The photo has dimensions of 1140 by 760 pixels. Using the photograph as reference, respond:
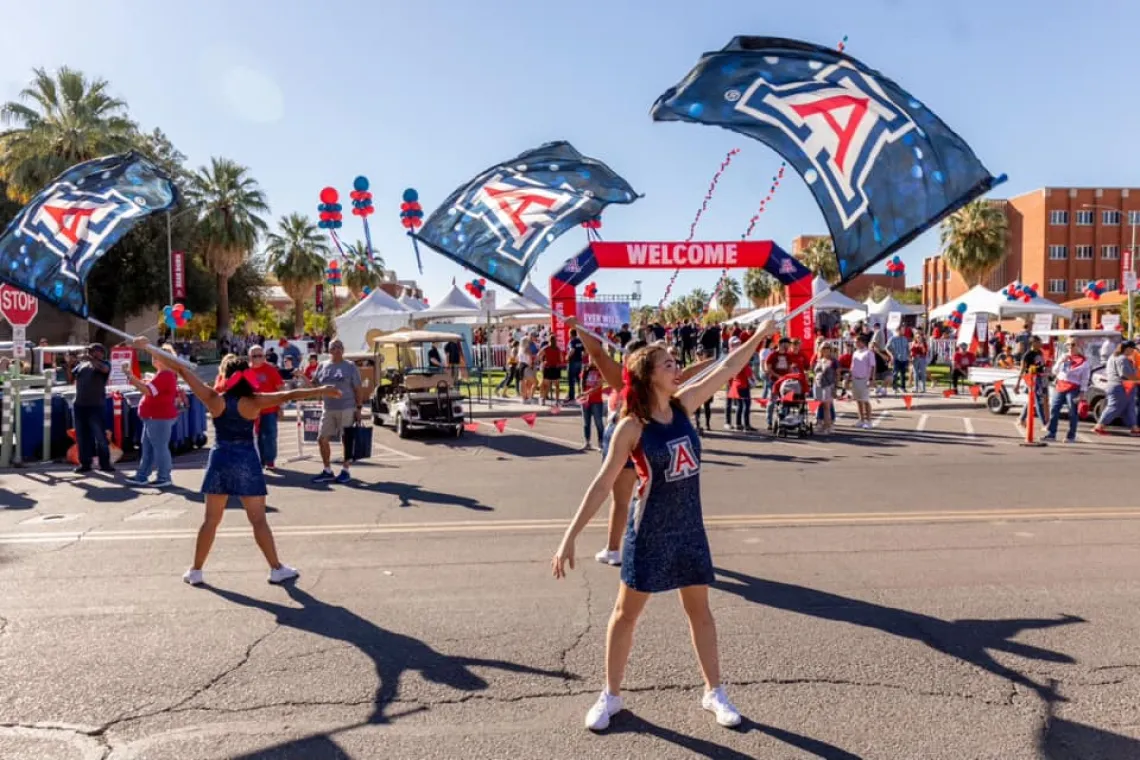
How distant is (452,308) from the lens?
2861 centimetres

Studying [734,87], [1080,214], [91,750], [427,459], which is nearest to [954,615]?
[734,87]

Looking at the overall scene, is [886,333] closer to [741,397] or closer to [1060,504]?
[741,397]

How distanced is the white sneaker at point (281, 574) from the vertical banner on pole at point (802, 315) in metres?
16.3

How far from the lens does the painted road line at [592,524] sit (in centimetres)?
770

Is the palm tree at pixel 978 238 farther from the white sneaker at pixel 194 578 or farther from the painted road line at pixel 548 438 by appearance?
the white sneaker at pixel 194 578

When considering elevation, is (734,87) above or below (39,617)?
above

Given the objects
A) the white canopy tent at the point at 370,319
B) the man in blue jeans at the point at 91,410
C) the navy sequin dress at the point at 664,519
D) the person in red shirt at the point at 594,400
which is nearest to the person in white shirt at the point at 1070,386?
the person in red shirt at the point at 594,400

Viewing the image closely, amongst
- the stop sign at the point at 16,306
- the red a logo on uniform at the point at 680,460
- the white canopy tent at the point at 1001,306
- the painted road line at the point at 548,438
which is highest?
the white canopy tent at the point at 1001,306

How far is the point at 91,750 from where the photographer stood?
145 inches

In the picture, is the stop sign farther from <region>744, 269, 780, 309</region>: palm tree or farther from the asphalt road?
<region>744, 269, 780, 309</region>: palm tree

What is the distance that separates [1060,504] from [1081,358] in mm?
6371

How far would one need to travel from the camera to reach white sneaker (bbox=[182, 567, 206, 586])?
614 cm

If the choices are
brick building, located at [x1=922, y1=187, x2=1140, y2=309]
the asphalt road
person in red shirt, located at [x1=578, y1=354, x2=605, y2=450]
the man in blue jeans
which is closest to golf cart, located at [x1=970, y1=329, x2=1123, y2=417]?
the asphalt road

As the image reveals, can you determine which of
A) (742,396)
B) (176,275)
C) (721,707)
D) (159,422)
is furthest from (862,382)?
(176,275)
